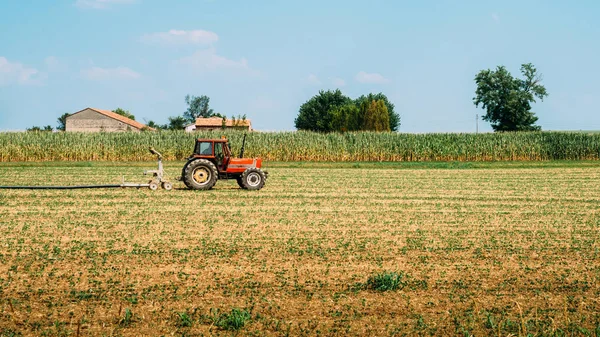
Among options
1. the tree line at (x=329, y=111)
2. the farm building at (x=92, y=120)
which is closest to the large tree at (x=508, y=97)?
the tree line at (x=329, y=111)

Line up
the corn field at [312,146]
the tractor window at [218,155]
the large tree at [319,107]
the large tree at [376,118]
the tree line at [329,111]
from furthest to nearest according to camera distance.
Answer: the large tree at [319,107] < the tree line at [329,111] < the large tree at [376,118] < the corn field at [312,146] < the tractor window at [218,155]

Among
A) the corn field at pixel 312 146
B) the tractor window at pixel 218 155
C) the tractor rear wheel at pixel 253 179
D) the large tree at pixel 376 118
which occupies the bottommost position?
the tractor rear wheel at pixel 253 179

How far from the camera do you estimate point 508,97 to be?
9538 centimetres

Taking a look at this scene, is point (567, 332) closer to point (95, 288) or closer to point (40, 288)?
point (95, 288)

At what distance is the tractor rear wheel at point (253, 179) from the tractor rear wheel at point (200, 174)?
40.0 inches

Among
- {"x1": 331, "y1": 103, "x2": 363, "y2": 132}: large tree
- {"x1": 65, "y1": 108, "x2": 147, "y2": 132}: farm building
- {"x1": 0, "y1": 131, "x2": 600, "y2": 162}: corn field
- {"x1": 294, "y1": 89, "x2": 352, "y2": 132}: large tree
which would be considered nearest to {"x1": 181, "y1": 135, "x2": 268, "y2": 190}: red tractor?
{"x1": 0, "y1": 131, "x2": 600, "y2": 162}: corn field

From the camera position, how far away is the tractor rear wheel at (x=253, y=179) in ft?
74.7

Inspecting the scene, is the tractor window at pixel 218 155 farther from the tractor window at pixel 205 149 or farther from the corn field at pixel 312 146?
the corn field at pixel 312 146

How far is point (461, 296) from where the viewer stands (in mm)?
8680

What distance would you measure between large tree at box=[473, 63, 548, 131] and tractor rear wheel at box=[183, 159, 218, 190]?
79215 mm

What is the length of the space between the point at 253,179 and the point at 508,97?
3121 inches

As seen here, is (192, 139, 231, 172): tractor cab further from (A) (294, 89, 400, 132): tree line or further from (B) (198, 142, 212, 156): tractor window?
(A) (294, 89, 400, 132): tree line

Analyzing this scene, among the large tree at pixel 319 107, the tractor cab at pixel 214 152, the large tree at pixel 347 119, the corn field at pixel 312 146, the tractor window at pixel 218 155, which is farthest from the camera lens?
the large tree at pixel 319 107

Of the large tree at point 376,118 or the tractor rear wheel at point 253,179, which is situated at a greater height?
the large tree at point 376,118
